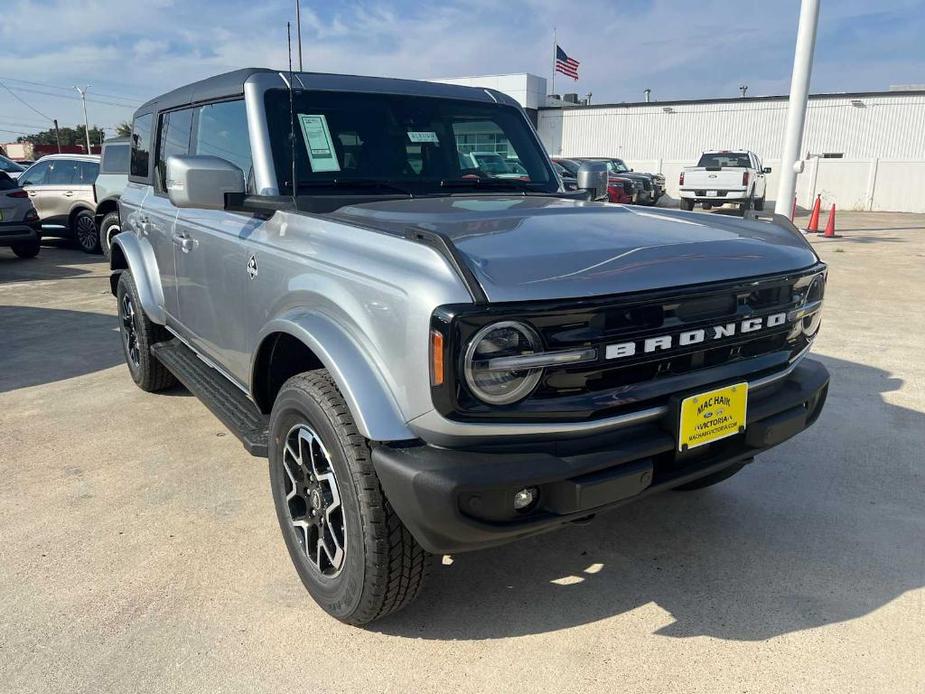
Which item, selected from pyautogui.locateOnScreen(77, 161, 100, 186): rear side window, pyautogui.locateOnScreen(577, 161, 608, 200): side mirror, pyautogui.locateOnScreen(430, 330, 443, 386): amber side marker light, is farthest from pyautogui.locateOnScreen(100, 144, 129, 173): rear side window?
pyautogui.locateOnScreen(430, 330, 443, 386): amber side marker light

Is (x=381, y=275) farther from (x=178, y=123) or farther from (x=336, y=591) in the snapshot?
(x=178, y=123)

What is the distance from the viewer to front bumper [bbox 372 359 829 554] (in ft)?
6.42

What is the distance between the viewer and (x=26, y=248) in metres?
11.8

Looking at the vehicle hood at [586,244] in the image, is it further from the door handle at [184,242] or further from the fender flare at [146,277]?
the fender flare at [146,277]

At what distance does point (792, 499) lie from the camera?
11.4ft

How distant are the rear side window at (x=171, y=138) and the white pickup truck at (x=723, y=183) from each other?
17.5 m

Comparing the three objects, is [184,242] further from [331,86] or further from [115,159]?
[115,159]

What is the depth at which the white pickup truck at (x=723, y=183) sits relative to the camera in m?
19.2

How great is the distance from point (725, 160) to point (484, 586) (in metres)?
20.5

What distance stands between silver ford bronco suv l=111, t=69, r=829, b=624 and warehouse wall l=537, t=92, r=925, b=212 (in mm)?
27790

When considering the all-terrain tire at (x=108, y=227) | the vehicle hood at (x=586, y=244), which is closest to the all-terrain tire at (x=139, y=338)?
the vehicle hood at (x=586, y=244)

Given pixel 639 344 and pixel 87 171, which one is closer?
pixel 639 344

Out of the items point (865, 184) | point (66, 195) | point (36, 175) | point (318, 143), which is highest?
point (865, 184)

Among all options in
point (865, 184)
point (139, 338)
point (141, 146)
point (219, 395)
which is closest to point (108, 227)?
point (141, 146)
